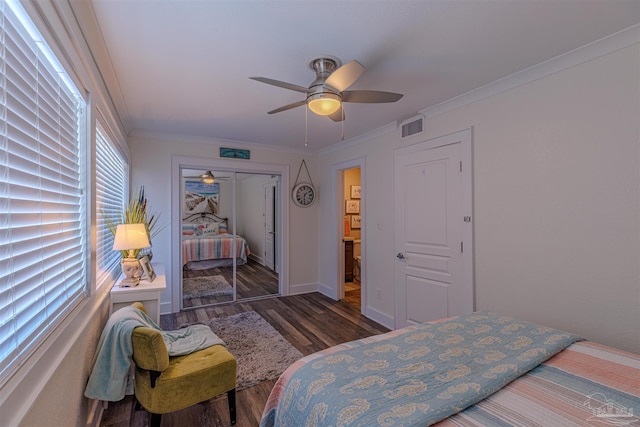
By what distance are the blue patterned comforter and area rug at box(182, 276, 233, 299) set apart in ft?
11.5

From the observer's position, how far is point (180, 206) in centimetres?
404

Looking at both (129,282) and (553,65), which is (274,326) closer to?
(129,282)

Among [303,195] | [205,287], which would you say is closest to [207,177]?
[303,195]

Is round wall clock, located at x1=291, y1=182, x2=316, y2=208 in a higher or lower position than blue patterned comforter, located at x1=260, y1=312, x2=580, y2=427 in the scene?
higher

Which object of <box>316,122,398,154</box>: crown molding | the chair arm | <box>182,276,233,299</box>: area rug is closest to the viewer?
the chair arm

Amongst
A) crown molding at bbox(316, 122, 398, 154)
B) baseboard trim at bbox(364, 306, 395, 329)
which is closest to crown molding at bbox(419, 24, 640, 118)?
crown molding at bbox(316, 122, 398, 154)

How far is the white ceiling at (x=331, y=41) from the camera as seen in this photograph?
60.6 inches

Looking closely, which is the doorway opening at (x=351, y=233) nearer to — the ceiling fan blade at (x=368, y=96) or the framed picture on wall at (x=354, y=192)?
the framed picture on wall at (x=354, y=192)

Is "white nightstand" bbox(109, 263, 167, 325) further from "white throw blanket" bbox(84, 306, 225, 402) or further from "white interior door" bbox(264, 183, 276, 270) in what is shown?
"white interior door" bbox(264, 183, 276, 270)

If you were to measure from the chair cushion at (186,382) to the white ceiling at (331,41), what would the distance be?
2008mm

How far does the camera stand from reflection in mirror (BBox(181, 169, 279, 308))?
14.4 feet

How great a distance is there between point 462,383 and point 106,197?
9.75 ft

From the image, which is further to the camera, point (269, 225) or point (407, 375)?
point (269, 225)

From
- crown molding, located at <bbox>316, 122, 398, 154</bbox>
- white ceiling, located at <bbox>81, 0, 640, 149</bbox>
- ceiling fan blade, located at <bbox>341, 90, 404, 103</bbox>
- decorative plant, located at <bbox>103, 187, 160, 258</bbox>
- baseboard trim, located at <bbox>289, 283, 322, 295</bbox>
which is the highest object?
white ceiling, located at <bbox>81, 0, 640, 149</bbox>
